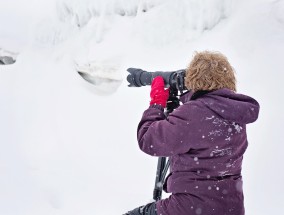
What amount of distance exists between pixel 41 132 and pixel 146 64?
1809 mm

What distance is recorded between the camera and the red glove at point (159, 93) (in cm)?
189

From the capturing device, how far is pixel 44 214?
3.63m

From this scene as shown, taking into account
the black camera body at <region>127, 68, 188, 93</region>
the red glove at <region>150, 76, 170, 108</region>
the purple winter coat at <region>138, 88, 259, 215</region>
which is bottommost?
the purple winter coat at <region>138, 88, 259, 215</region>

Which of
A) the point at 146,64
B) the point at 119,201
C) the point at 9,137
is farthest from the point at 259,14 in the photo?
the point at 9,137

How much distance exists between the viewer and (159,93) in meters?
1.90

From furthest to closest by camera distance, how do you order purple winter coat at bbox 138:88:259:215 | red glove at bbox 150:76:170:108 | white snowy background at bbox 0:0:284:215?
white snowy background at bbox 0:0:284:215, red glove at bbox 150:76:170:108, purple winter coat at bbox 138:88:259:215

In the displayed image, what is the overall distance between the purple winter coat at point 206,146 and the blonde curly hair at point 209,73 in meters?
0.05

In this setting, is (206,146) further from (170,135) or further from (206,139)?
(170,135)

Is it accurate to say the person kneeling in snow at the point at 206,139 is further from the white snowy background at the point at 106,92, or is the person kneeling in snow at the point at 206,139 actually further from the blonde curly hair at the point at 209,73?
the white snowy background at the point at 106,92

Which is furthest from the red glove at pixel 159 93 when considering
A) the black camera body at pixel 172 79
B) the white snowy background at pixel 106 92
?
the white snowy background at pixel 106 92

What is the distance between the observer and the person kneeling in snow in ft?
5.40

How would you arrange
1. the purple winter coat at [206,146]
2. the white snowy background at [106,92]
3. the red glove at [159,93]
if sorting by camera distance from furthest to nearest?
the white snowy background at [106,92]
the red glove at [159,93]
the purple winter coat at [206,146]

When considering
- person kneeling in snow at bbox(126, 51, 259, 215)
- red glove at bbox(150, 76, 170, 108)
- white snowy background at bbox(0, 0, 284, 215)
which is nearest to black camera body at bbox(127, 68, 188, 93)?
red glove at bbox(150, 76, 170, 108)

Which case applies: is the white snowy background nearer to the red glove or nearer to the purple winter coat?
the purple winter coat
